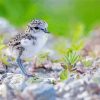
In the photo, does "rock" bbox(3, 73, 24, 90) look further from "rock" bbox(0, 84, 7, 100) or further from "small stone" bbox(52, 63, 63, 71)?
"small stone" bbox(52, 63, 63, 71)

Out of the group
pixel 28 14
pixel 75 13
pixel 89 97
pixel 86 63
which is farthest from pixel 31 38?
pixel 75 13

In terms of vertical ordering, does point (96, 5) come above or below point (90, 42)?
above

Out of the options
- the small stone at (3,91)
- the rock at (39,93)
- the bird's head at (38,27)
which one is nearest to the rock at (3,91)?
the small stone at (3,91)

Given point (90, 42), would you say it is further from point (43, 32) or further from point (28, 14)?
point (43, 32)

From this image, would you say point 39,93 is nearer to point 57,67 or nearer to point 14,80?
point 14,80

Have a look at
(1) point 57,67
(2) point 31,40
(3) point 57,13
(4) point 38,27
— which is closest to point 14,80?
(2) point 31,40
